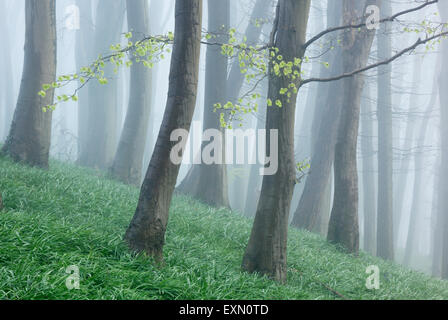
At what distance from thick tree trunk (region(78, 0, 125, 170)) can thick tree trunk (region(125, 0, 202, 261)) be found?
9175 millimetres

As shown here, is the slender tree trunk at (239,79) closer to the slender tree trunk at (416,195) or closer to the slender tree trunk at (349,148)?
the slender tree trunk at (349,148)

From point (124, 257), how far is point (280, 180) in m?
2.17

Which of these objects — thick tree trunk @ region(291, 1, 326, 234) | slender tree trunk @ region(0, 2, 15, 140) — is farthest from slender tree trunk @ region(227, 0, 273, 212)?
slender tree trunk @ region(0, 2, 15, 140)

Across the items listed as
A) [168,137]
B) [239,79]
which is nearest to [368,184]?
[239,79]

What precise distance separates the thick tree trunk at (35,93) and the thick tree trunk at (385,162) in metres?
8.08

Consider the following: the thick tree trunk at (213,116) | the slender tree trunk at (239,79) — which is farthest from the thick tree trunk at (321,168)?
the slender tree trunk at (239,79)

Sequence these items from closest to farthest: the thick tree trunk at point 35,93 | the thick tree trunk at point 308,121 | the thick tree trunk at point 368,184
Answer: the thick tree trunk at point 35,93, the thick tree trunk at point 368,184, the thick tree trunk at point 308,121

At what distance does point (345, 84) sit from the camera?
870 cm

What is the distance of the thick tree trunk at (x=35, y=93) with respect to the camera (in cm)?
751

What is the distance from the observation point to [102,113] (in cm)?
1409
